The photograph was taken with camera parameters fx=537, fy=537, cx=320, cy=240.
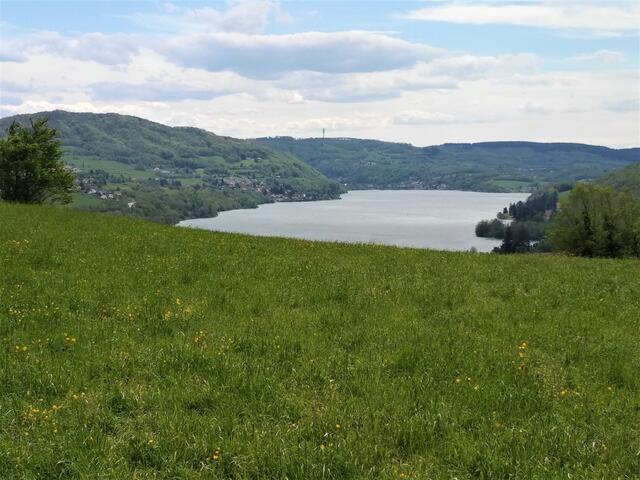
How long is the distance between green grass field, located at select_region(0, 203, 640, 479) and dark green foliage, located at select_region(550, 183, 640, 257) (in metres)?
50.2

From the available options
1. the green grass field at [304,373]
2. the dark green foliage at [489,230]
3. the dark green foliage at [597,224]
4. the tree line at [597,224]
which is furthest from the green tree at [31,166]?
the dark green foliage at [489,230]

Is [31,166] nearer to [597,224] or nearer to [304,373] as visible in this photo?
[304,373]

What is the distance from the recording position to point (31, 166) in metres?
53.5

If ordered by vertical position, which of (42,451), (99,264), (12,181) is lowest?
(42,451)

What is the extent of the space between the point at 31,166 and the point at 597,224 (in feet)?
217

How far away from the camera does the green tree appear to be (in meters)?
52.9

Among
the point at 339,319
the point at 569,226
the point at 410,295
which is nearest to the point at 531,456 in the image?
the point at 339,319

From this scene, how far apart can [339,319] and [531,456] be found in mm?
6214

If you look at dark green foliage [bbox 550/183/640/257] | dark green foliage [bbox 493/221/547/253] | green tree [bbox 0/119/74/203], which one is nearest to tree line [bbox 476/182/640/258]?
dark green foliage [bbox 550/183/640/257]

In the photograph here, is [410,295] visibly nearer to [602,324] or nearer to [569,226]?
[602,324]

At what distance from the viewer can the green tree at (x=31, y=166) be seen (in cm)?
5291

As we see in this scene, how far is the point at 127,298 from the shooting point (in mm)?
13523

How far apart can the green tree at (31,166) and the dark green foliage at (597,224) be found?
190 feet

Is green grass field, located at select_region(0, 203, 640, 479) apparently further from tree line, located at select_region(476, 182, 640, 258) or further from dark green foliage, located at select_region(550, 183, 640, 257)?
dark green foliage, located at select_region(550, 183, 640, 257)
